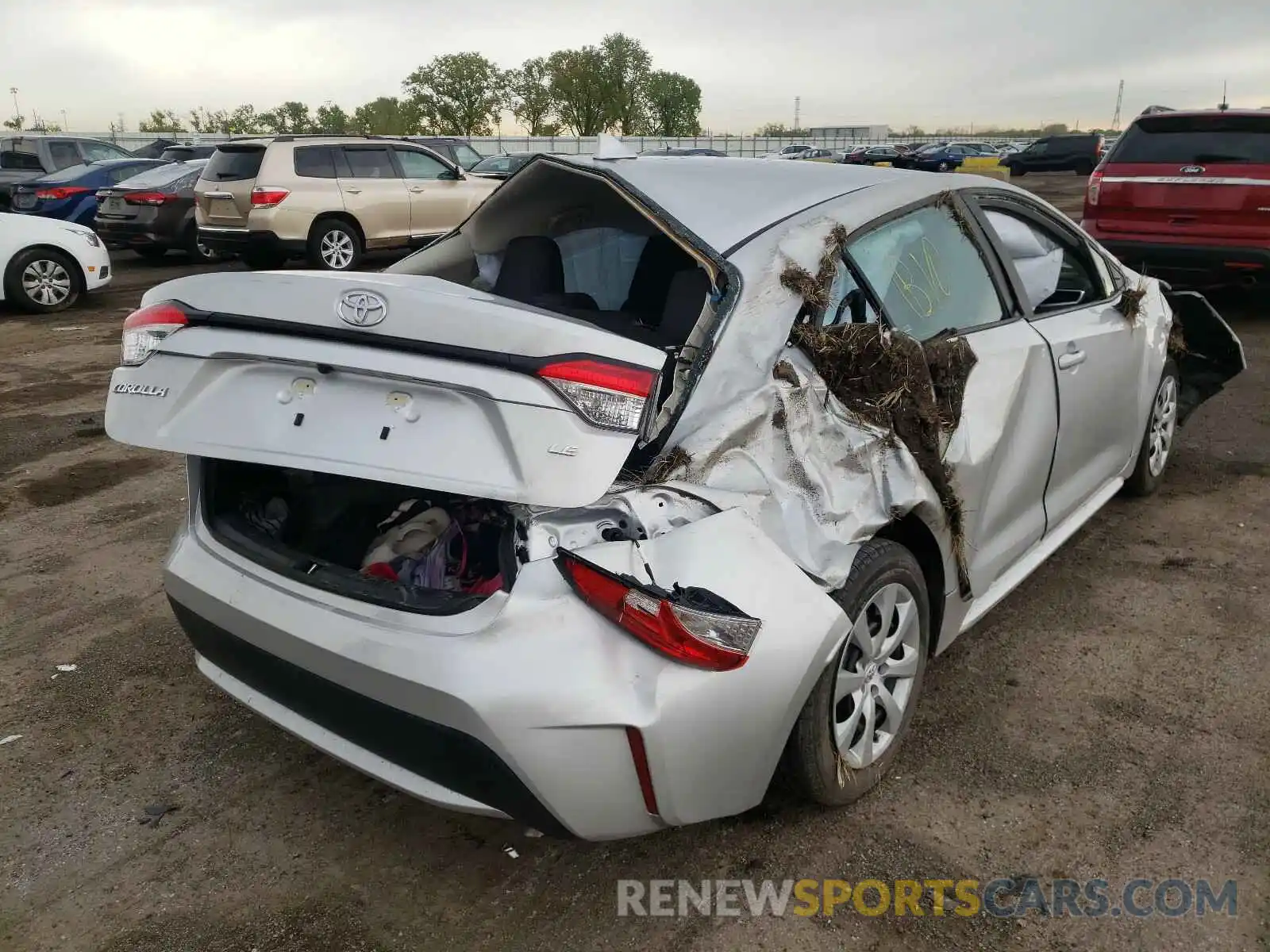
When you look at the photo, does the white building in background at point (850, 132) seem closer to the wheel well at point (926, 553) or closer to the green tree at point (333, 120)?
the green tree at point (333, 120)

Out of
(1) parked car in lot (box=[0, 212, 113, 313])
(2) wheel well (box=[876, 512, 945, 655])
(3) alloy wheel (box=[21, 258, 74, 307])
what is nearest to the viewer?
(2) wheel well (box=[876, 512, 945, 655])

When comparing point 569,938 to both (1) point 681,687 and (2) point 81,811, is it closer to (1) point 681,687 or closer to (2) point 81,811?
(1) point 681,687

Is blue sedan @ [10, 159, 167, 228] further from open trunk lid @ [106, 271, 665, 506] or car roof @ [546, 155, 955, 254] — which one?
open trunk lid @ [106, 271, 665, 506]

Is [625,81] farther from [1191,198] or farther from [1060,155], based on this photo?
[1191,198]

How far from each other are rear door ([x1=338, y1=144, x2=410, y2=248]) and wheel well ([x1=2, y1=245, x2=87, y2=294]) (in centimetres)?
327

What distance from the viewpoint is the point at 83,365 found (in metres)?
7.98

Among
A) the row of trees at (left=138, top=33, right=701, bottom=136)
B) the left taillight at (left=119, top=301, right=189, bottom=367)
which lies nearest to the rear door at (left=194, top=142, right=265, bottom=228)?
the left taillight at (left=119, top=301, right=189, bottom=367)

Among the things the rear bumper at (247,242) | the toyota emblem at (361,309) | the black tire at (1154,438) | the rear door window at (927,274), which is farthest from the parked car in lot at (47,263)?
the black tire at (1154,438)

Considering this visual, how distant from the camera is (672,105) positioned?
7844 cm

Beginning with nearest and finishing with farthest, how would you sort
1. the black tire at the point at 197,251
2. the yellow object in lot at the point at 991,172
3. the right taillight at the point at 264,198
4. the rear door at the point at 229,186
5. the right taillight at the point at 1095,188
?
the yellow object in lot at the point at 991,172 < the right taillight at the point at 1095,188 < the right taillight at the point at 264,198 < the rear door at the point at 229,186 < the black tire at the point at 197,251

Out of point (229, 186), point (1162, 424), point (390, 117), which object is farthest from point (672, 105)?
point (1162, 424)

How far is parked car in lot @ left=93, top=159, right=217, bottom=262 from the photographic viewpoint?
1322cm

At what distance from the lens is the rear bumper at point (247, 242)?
38.8 ft

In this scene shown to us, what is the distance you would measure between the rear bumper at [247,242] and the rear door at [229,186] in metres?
0.10
